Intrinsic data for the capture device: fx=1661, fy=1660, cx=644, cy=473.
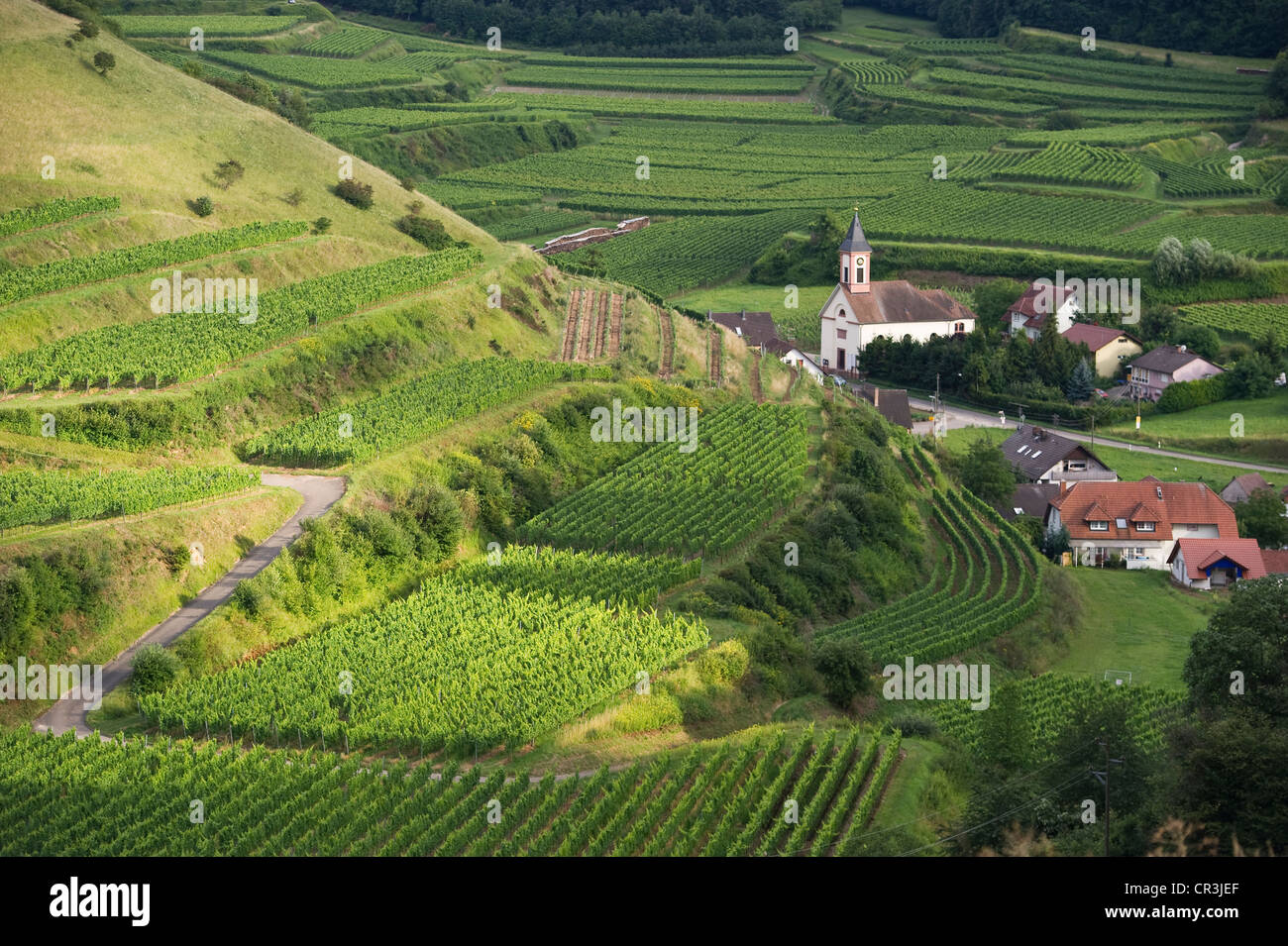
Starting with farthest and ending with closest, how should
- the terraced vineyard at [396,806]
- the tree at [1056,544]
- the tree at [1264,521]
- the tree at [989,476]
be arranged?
the tree at [989,476] → the tree at [1264,521] → the tree at [1056,544] → the terraced vineyard at [396,806]

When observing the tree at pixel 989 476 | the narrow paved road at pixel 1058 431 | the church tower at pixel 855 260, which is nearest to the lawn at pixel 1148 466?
the narrow paved road at pixel 1058 431

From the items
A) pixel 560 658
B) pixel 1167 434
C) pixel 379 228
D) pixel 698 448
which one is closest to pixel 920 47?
pixel 1167 434

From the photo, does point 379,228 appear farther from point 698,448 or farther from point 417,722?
point 417,722

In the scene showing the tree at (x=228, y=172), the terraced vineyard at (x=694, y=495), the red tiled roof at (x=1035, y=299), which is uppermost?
the tree at (x=228, y=172)

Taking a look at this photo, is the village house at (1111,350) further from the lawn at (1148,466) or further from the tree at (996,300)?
the lawn at (1148,466)

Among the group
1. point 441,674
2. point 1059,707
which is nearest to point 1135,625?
point 1059,707

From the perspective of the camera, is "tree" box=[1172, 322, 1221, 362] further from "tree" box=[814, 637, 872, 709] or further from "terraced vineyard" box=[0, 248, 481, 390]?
"tree" box=[814, 637, 872, 709]
